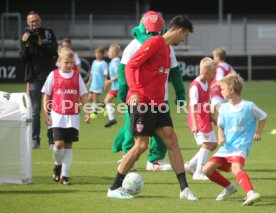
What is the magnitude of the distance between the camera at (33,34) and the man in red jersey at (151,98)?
A: 496cm

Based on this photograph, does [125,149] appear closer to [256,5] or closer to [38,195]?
[38,195]

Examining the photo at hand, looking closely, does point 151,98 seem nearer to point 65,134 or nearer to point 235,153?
point 235,153

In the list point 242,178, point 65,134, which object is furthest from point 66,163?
point 242,178

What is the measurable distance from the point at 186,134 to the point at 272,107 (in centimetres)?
726

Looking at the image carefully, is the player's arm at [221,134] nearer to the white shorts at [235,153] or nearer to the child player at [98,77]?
the white shorts at [235,153]

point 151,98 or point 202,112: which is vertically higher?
point 151,98


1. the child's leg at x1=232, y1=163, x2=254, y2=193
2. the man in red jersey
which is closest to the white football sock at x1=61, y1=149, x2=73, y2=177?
the man in red jersey

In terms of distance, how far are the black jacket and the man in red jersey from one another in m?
5.14

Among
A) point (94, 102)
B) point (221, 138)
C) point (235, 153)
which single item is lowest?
point (94, 102)

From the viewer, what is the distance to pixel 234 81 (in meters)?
9.23

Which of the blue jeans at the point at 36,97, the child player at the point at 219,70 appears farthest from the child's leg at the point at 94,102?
the blue jeans at the point at 36,97

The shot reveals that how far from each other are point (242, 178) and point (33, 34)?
20.5 ft

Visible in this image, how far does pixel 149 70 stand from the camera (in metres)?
9.52

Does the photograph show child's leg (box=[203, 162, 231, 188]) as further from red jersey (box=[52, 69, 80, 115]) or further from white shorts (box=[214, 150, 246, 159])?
red jersey (box=[52, 69, 80, 115])
